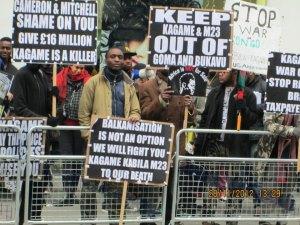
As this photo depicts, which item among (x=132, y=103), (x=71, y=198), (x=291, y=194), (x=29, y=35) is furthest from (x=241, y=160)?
(x=29, y=35)

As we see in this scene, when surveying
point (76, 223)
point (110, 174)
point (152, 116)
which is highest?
point (152, 116)

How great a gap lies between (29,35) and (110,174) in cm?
167

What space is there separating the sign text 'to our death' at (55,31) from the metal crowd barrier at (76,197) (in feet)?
2.79

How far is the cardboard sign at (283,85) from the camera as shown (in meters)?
8.81

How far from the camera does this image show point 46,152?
8.59m

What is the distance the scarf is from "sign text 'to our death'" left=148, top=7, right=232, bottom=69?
1.49 meters

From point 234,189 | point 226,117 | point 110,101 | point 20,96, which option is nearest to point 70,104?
point 20,96

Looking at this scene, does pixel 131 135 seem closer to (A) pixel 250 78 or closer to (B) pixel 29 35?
(B) pixel 29 35

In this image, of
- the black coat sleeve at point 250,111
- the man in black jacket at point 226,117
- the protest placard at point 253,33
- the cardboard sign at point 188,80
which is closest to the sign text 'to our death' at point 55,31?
the cardboard sign at point 188,80

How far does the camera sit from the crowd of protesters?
8555 mm

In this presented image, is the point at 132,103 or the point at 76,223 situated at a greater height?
the point at 132,103

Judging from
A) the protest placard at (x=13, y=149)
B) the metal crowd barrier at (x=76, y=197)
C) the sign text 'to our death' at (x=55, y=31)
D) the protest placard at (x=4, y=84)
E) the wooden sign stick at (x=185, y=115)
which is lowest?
the metal crowd barrier at (x=76, y=197)

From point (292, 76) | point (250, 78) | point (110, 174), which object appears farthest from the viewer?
point (250, 78)
